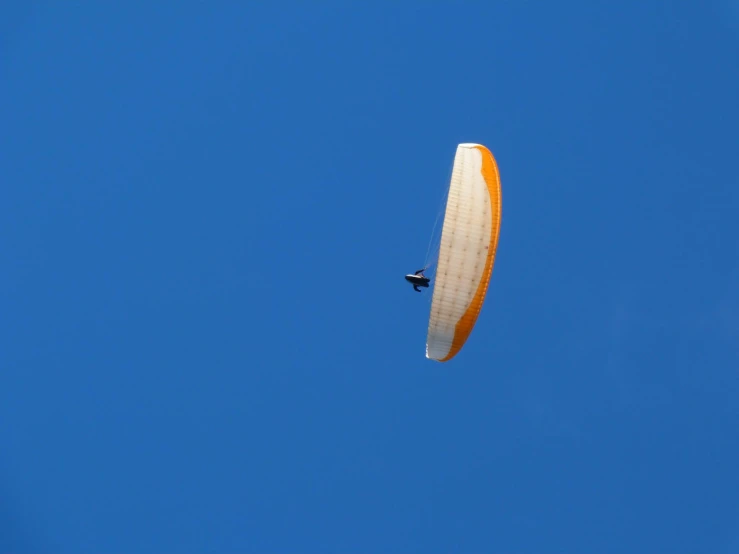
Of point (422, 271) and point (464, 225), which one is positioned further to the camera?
point (422, 271)

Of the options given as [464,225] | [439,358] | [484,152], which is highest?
[484,152]

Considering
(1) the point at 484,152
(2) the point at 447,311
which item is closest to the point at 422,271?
(2) the point at 447,311

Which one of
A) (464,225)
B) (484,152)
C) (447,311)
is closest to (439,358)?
(447,311)

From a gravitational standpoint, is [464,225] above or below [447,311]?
above

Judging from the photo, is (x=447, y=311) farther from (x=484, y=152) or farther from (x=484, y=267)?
(x=484, y=152)

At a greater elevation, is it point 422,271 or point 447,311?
point 422,271

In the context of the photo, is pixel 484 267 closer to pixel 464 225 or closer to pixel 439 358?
pixel 464 225
